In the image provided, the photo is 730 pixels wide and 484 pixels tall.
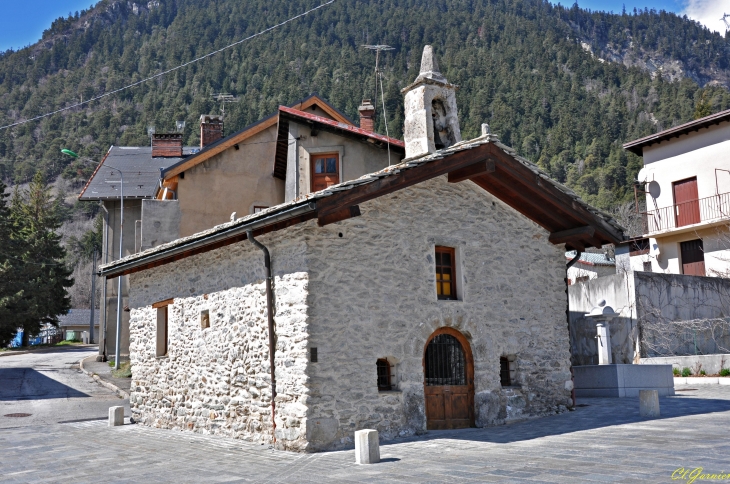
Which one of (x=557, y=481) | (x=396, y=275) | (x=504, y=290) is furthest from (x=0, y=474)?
(x=504, y=290)

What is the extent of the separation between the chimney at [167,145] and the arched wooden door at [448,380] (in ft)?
77.8

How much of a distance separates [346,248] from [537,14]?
444 feet

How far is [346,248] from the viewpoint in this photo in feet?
39.8

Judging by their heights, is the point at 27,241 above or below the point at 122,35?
below

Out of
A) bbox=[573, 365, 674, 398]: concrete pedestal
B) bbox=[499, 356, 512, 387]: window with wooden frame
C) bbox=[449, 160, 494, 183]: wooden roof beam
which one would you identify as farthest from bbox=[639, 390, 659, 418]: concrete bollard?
bbox=[449, 160, 494, 183]: wooden roof beam

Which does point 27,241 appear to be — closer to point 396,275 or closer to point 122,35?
point 396,275

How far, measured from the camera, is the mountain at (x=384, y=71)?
74.6 m

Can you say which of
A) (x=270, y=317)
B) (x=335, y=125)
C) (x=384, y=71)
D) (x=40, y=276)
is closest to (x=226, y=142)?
(x=335, y=125)

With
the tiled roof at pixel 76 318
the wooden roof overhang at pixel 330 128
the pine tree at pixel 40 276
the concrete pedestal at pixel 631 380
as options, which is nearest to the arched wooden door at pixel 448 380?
the concrete pedestal at pixel 631 380

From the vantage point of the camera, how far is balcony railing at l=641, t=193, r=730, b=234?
28.8 meters

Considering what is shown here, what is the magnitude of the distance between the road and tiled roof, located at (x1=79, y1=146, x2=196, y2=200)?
7471 mm

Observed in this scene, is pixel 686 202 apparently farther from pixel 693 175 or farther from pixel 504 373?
pixel 504 373

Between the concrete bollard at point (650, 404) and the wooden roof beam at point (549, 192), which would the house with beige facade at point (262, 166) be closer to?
the wooden roof beam at point (549, 192)

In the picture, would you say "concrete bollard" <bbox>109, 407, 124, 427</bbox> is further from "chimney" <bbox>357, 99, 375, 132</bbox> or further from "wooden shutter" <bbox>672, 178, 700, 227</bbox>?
"wooden shutter" <bbox>672, 178, 700, 227</bbox>
